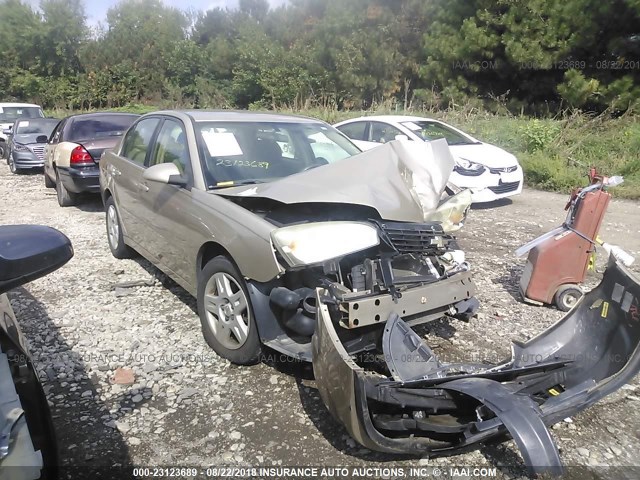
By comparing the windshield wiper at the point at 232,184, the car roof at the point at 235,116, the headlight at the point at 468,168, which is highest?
the car roof at the point at 235,116

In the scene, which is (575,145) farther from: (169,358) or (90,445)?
(90,445)

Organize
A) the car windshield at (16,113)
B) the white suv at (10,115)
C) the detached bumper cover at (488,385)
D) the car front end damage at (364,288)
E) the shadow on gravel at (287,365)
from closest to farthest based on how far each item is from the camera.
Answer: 1. the detached bumper cover at (488,385)
2. the car front end damage at (364,288)
3. the shadow on gravel at (287,365)
4. the white suv at (10,115)
5. the car windshield at (16,113)

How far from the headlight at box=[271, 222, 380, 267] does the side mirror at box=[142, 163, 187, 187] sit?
1.25m

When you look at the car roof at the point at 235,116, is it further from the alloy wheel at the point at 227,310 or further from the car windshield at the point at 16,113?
the car windshield at the point at 16,113

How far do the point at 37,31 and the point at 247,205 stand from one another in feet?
143

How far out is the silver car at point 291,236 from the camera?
9.85ft

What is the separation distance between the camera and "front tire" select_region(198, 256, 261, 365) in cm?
328

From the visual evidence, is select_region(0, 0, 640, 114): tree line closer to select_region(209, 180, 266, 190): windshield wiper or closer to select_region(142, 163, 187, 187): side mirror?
select_region(209, 180, 266, 190): windshield wiper

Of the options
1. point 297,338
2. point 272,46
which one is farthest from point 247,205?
point 272,46

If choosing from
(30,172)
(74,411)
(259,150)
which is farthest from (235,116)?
(30,172)

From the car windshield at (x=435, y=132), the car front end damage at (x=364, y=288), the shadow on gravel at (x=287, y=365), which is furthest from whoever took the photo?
the car windshield at (x=435, y=132)

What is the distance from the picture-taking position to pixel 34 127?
13750 mm

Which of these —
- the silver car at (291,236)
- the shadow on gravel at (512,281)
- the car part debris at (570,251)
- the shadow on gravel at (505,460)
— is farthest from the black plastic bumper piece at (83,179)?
the shadow on gravel at (505,460)

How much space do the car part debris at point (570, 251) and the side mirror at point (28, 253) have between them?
3731 mm
